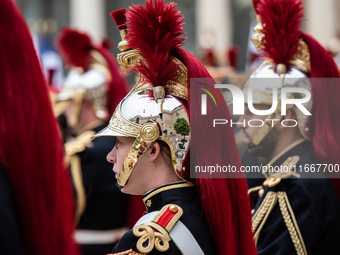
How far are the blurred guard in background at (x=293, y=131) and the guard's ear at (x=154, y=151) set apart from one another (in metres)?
0.84

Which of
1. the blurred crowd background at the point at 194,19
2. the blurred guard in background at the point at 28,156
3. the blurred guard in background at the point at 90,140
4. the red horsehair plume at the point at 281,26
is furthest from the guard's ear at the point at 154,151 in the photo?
the blurred crowd background at the point at 194,19

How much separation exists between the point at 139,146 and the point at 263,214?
0.91m

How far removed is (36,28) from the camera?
714 inches

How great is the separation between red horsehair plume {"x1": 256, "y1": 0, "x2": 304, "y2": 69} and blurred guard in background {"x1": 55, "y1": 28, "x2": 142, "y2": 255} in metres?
1.83

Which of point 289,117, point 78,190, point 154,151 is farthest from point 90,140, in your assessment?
point 154,151

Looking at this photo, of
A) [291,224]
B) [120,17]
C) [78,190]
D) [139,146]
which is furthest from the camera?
[78,190]

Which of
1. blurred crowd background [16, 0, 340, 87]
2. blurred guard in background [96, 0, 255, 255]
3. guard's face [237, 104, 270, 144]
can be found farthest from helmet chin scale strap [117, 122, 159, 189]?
blurred crowd background [16, 0, 340, 87]

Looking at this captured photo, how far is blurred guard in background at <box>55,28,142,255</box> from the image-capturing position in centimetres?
457

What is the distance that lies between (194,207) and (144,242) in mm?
249

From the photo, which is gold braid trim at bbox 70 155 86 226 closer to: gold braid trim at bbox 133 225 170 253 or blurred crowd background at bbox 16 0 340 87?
gold braid trim at bbox 133 225 170 253

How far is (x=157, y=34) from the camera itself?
7.00ft

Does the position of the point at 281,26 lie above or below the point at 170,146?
above

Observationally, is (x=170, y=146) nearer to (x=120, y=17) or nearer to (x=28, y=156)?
(x=120, y=17)

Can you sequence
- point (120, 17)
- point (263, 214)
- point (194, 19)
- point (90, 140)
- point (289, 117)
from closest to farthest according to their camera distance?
1. point (120, 17)
2. point (263, 214)
3. point (289, 117)
4. point (90, 140)
5. point (194, 19)
